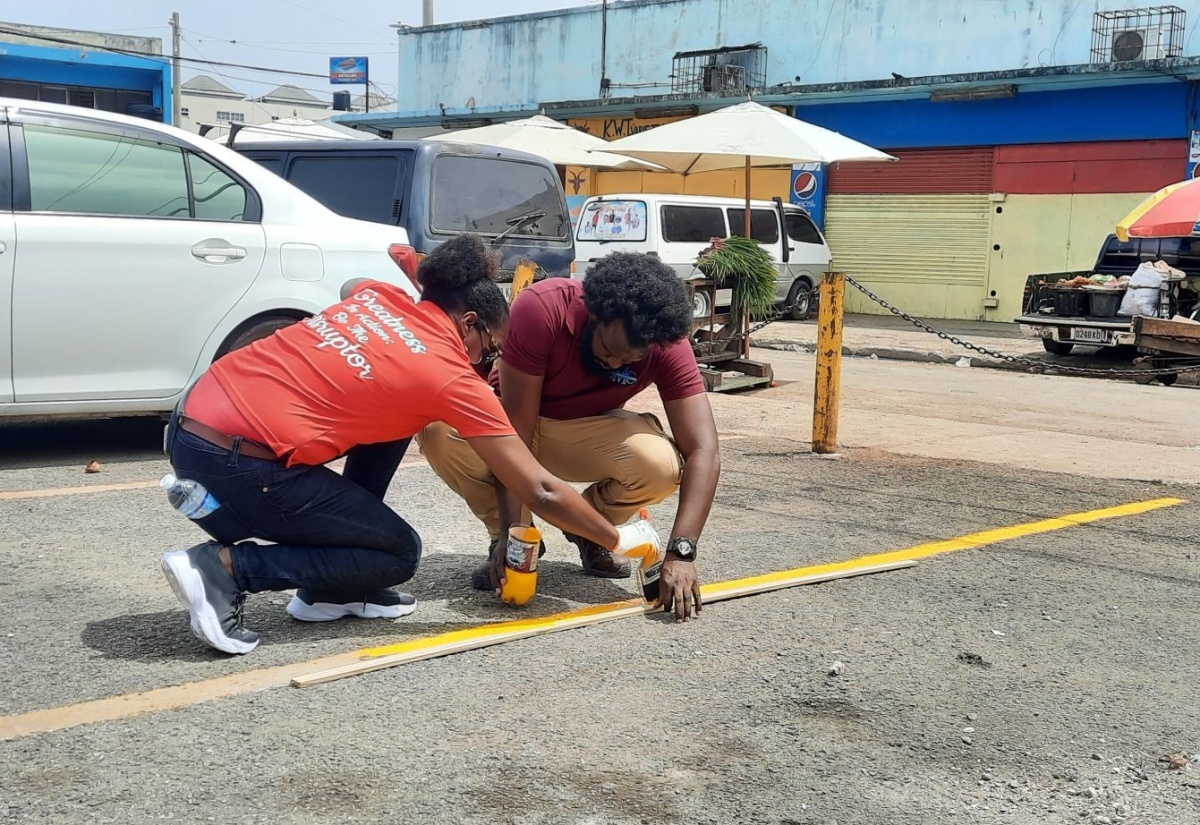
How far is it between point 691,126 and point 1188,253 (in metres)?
6.33

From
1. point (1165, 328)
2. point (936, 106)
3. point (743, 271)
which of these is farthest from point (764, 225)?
point (743, 271)

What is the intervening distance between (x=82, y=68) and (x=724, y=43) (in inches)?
664

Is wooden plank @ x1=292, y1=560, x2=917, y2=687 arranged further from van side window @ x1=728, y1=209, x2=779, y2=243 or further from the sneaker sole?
van side window @ x1=728, y1=209, x2=779, y2=243

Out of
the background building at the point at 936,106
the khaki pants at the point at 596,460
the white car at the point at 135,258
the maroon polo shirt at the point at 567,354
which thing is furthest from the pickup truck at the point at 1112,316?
the maroon polo shirt at the point at 567,354

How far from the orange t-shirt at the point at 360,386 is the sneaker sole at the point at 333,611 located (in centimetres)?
59

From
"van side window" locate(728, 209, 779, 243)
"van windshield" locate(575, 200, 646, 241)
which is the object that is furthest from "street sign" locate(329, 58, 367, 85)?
"van windshield" locate(575, 200, 646, 241)

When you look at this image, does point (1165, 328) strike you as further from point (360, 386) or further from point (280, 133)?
point (360, 386)

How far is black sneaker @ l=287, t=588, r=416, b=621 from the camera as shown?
12.6 ft

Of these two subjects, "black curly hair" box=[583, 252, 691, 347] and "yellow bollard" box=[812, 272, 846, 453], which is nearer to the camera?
"black curly hair" box=[583, 252, 691, 347]

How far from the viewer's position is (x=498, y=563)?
13.5 ft

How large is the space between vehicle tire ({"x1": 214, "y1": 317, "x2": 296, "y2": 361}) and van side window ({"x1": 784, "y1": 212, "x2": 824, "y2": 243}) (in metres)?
14.1

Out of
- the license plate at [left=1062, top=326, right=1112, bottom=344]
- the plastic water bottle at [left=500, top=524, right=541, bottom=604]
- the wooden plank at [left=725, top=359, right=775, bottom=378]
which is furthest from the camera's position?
the license plate at [left=1062, top=326, right=1112, bottom=344]

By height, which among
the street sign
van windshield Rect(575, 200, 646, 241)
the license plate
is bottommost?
the license plate

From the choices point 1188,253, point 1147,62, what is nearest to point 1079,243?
point 1147,62
